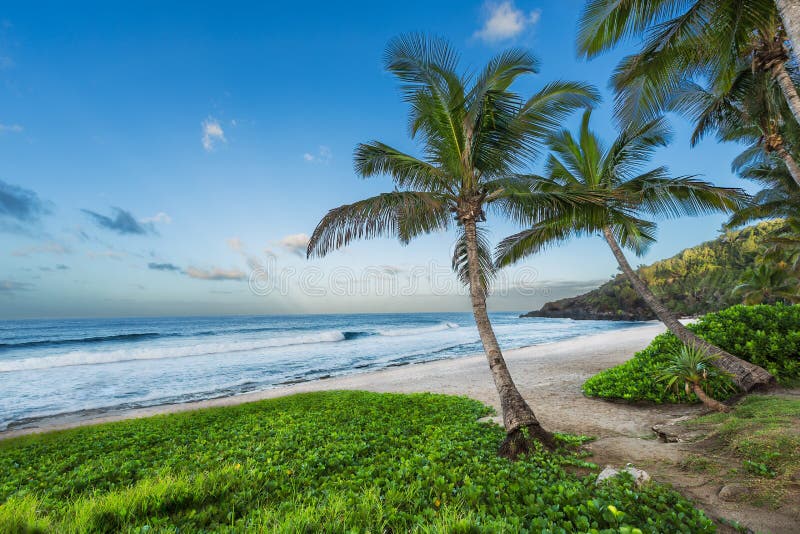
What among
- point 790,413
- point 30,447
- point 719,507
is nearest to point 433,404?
point 719,507

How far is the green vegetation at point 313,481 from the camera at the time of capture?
7.98 feet

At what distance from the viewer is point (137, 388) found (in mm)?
14266

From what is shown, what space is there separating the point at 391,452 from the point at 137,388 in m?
15.0

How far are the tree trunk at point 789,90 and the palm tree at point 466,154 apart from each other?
275cm

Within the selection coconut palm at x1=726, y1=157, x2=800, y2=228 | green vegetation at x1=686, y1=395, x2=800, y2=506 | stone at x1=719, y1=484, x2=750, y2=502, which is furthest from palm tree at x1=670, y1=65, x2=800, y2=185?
stone at x1=719, y1=484, x2=750, y2=502

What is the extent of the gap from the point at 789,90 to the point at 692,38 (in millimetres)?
1740

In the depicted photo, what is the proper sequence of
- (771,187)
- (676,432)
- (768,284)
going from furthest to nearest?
(768,284), (771,187), (676,432)

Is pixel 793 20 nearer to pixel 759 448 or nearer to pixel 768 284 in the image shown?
pixel 759 448

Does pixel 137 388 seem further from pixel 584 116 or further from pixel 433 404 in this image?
pixel 584 116

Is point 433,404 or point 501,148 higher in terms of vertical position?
point 501,148

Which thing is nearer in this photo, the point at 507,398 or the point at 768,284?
the point at 507,398

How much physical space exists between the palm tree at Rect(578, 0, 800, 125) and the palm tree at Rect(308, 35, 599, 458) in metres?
0.88

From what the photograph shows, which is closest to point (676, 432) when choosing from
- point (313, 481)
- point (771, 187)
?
point (313, 481)

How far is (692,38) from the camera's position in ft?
18.2
